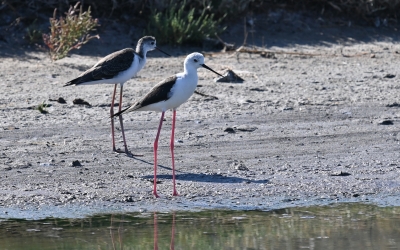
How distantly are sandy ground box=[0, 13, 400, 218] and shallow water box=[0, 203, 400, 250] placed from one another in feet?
0.68

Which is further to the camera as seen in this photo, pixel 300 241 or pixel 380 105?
pixel 380 105

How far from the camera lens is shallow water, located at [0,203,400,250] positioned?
6.03 metres

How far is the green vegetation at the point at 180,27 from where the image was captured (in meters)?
12.5

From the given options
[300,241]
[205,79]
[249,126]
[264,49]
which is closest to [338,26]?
[264,49]

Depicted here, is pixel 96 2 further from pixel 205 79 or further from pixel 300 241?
pixel 300 241

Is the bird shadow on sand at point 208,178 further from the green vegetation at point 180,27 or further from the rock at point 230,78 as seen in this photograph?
the green vegetation at point 180,27

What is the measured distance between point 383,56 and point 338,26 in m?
1.54

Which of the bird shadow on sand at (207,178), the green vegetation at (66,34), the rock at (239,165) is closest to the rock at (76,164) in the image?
the bird shadow on sand at (207,178)

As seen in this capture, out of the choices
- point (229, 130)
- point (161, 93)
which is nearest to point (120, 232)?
point (161, 93)

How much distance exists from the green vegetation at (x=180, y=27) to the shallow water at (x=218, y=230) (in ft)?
19.8

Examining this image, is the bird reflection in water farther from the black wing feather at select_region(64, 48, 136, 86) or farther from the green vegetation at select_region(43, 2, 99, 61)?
the green vegetation at select_region(43, 2, 99, 61)

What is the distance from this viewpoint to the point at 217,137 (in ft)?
28.8

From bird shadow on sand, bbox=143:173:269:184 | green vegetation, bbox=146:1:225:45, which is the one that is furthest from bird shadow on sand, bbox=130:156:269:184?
green vegetation, bbox=146:1:225:45

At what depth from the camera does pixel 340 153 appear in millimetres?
8391
